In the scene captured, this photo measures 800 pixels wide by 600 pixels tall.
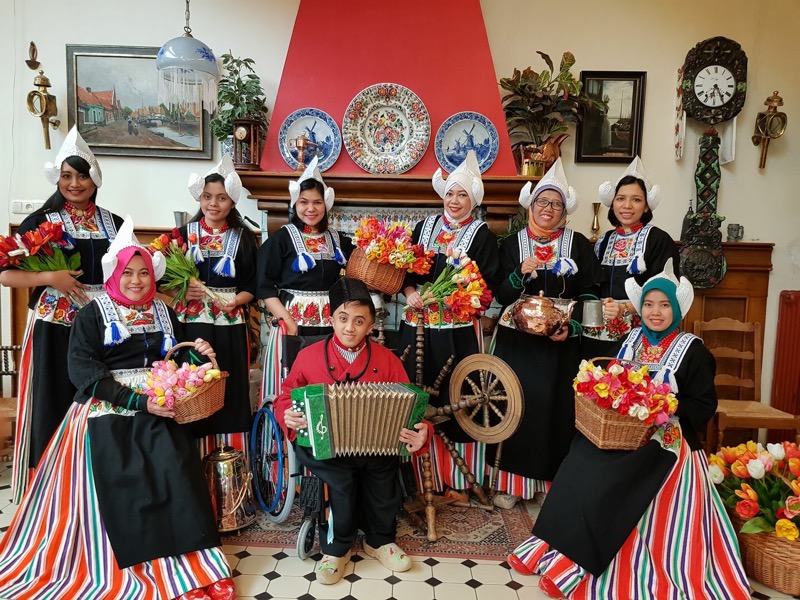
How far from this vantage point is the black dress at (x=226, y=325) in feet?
10.1

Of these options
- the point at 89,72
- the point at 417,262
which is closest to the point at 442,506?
the point at 417,262

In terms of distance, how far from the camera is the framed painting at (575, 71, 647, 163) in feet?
14.5

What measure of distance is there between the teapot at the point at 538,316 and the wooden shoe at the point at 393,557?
4.10 ft

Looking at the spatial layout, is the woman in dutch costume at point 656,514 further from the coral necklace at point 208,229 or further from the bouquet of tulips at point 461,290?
the coral necklace at point 208,229

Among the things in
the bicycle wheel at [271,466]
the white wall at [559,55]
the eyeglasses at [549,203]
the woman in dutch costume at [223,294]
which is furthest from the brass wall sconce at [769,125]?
the bicycle wheel at [271,466]

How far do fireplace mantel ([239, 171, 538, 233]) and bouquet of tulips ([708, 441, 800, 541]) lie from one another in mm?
2112

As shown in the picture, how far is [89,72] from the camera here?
14.3 ft

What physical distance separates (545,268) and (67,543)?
2.63 m

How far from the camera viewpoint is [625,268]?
3.24 meters

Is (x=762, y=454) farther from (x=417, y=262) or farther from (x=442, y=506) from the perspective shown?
(x=417, y=262)

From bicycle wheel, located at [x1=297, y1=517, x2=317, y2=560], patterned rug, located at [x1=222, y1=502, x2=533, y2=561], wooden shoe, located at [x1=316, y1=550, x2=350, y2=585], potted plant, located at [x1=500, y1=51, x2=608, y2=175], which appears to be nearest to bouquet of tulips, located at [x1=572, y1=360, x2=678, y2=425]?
patterned rug, located at [x1=222, y1=502, x2=533, y2=561]

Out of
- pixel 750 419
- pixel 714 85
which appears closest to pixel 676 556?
pixel 750 419

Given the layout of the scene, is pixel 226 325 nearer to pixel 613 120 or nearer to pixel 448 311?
pixel 448 311

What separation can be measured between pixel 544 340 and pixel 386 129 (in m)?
2.03
